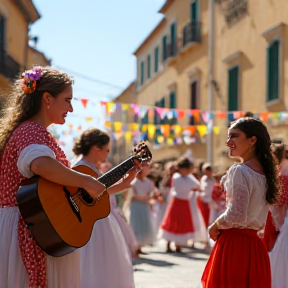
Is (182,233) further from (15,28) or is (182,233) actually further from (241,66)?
(15,28)

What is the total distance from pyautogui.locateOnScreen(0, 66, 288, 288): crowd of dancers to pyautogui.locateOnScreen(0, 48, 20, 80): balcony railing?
14.9 m

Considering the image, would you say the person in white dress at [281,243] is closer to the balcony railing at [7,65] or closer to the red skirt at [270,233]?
the red skirt at [270,233]

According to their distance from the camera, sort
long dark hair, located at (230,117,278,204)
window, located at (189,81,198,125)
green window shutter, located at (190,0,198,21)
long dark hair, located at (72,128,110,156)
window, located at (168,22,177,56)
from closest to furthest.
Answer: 1. long dark hair, located at (230,117,278,204)
2. long dark hair, located at (72,128,110,156)
3. green window shutter, located at (190,0,198,21)
4. window, located at (189,81,198,125)
5. window, located at (168,22,177,56)

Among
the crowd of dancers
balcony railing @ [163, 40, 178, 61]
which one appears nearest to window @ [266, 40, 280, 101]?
balcony railing @ [163, 40, 178, 61]

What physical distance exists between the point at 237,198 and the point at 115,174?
89cm

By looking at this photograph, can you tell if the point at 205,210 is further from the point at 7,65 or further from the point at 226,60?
the point at 7,65

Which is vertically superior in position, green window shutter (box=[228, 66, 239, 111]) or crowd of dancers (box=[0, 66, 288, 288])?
green window shutter (box=[228, 66, 239, 111])

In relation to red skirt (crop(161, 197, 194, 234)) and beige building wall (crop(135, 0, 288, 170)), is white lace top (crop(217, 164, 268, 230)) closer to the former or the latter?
red skirt (crop(161, 197, 194, 234))

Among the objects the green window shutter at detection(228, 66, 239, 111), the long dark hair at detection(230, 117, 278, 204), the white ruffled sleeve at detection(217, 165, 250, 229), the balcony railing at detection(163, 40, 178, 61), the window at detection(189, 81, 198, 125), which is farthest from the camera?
the balcony railing at detection(163, 40, 178, 61)

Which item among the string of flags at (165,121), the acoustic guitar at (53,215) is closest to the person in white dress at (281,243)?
the acoustic guitar at (53,215)

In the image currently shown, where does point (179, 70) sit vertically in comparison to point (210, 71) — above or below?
above

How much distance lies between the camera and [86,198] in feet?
13.6

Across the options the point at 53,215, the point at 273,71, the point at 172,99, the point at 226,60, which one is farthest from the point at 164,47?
the point at 53,215

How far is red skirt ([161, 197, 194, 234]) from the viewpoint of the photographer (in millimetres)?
13062
